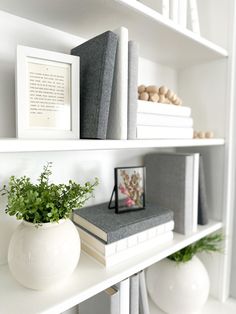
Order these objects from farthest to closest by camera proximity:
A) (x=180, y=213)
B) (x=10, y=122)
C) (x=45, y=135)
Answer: (x=180, y=213) → (x=10, y=122) → (x=45, y=135)

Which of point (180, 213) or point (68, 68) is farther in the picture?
point (180, 213)

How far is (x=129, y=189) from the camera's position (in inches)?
31.6

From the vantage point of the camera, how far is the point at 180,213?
0.84 meters

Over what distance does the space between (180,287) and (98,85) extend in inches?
27.9

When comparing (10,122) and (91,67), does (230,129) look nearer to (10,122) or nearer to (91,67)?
(91,67)

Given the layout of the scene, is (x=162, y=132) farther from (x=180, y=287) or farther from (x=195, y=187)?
(x=180, y=287)

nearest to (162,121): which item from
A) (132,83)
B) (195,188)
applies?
(132,83)

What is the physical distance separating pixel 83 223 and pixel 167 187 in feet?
1.06

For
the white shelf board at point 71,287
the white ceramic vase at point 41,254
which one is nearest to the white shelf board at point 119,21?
the white ceramic vase at point 41,254

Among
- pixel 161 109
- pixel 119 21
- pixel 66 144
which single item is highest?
pixel 119 21

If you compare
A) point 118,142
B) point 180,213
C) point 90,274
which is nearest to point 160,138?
point 118,142

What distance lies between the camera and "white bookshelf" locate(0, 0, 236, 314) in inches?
21.9

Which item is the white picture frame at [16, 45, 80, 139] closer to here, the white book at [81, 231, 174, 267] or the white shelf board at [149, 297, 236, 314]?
the white book at [81, 231, 174, 267]

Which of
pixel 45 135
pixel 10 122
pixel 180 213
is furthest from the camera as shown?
pixel 180 213
